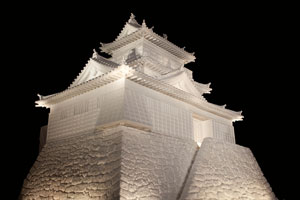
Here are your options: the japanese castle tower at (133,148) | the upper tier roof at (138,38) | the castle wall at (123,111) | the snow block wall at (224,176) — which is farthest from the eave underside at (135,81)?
the upper tier roof at (138,38)

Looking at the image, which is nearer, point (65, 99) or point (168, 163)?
point (168, 163)

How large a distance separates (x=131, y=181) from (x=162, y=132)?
3.09 metres

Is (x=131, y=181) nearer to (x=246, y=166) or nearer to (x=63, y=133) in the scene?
(x=63, y=133)

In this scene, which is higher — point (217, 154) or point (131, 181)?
point (217, 154)

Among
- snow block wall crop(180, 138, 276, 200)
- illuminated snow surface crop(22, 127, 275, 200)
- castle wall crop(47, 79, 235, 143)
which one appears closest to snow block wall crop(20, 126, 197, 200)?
illuminated snow surface crop(22, 127, 275, 200)

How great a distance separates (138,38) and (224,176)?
9488mm

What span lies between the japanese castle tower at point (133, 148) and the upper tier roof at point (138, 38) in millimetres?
4021

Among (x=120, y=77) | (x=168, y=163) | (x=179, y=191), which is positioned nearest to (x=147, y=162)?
(x=168, y=163)

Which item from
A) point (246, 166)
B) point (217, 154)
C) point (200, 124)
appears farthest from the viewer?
point (200, 124)

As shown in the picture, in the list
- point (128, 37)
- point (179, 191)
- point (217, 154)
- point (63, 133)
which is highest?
point (128, 37)

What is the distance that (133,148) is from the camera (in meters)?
9.32

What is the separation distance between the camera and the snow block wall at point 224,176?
33.0 feet

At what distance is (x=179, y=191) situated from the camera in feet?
32.8

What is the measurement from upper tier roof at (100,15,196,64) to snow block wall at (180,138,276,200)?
7.32 meters
